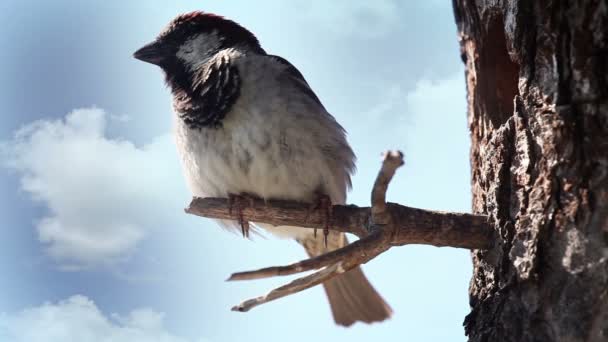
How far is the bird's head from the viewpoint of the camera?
3604mm

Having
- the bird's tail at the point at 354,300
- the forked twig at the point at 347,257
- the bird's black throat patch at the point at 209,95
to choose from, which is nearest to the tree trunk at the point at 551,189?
the forked twig at the point at 347,257

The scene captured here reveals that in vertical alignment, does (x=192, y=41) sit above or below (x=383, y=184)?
above

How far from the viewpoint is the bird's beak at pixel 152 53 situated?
12.3ft

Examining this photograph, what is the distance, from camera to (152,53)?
3766mm

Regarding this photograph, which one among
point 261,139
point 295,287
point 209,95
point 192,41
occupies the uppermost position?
point 192,41

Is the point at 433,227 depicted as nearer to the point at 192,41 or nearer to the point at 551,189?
the point at 551,189

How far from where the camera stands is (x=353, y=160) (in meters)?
3.33

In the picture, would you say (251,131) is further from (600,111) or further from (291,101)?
(600,111)

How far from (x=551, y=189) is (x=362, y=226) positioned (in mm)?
837

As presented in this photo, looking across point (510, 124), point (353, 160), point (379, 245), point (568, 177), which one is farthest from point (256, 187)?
point (568, 177)

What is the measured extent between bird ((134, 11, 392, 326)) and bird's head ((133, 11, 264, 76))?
21mm

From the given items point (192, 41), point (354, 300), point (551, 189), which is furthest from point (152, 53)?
point (551, 189)

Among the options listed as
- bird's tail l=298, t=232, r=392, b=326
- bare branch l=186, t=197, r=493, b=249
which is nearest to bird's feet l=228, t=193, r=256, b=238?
bare branch l=186, t=197, r=493, b=249

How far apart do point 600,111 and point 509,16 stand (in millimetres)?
533
